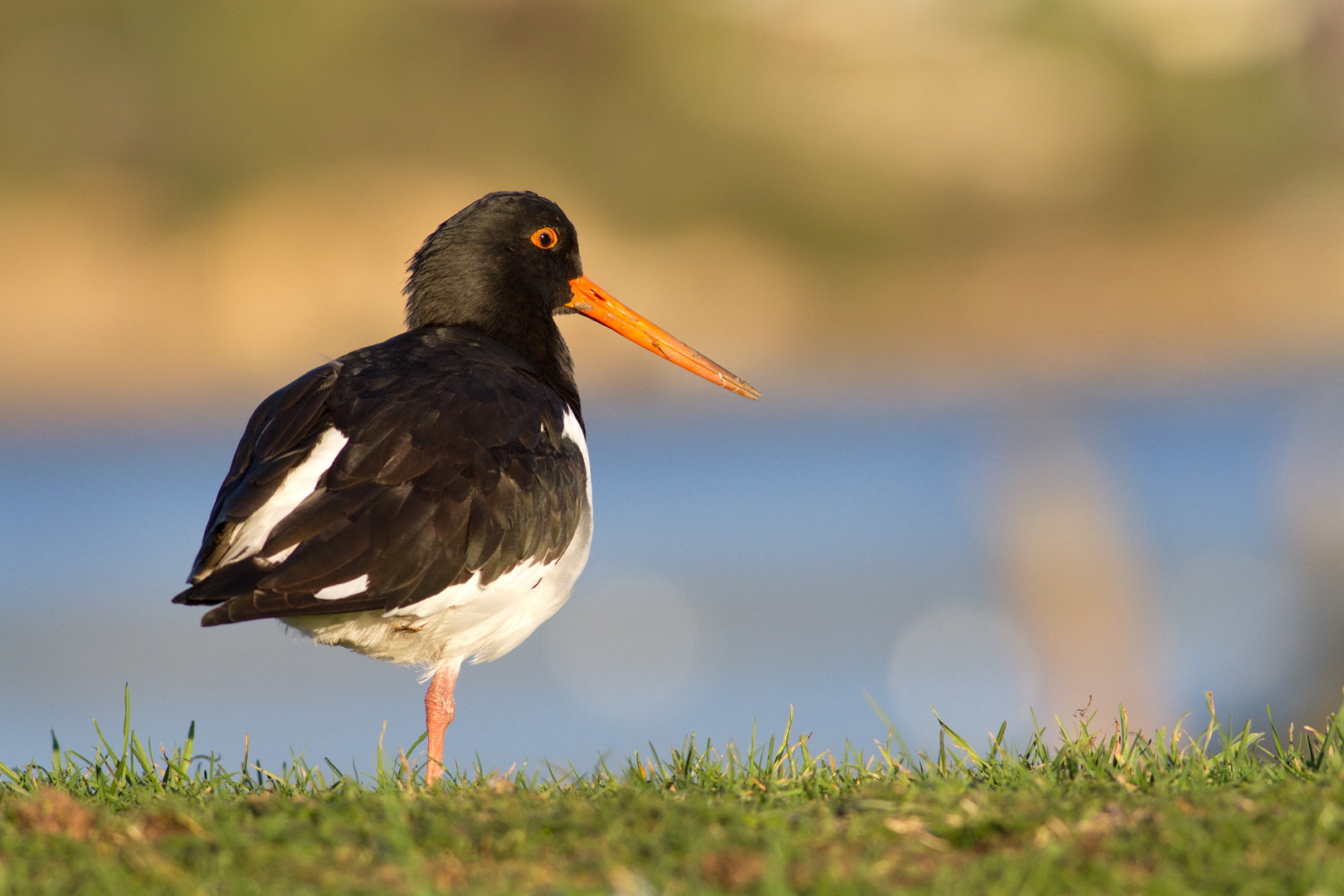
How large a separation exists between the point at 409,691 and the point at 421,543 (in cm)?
→ 698

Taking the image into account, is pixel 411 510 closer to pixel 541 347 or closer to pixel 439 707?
pixel 439 707

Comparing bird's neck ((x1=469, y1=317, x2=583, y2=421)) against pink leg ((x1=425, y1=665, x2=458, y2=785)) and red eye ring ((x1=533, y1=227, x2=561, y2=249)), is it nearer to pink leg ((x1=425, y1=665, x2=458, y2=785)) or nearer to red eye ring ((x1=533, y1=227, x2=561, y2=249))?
red eye ring ((x1=533, y1=227, x2=561, y2=249))

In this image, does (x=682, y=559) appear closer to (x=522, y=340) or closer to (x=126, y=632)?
(x=126, y=632)

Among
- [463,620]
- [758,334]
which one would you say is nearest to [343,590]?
[463,620]

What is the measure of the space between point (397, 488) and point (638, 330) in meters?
2.05

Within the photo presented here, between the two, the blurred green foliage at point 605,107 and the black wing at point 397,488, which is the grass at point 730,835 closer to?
the black wing at point 397,488

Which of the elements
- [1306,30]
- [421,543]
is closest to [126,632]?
[421,543]

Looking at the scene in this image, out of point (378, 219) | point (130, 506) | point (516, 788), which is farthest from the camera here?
point (378, 219)

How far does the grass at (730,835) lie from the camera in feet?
7.30

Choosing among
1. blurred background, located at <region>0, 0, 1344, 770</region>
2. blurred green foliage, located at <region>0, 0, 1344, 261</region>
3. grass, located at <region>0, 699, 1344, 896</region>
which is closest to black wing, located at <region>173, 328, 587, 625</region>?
grass, located at <region>0, 699, 1344, 896</region>

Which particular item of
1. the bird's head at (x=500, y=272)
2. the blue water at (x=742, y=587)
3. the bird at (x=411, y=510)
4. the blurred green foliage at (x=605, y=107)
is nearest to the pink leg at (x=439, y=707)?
the bird at (x=411, y=510)

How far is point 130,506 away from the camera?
1418 centimetres

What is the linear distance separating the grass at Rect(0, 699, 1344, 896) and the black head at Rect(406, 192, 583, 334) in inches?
87.7

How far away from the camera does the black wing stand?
11.2 feet
